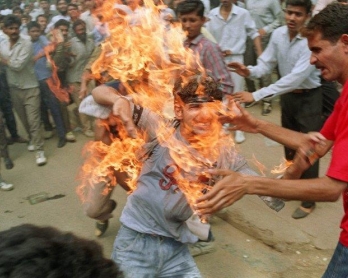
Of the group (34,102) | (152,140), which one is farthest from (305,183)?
(34,102)

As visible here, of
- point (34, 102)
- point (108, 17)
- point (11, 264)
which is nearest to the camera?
point (11, 264)

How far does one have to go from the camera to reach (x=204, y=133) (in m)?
3.02

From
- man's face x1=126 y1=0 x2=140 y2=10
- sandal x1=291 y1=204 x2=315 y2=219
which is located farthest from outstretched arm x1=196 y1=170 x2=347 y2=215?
man's face x1=126 y1=0 x2=140 y2=10

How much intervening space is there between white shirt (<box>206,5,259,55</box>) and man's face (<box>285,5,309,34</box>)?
6.59 ft

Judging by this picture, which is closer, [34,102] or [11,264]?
[11,264]

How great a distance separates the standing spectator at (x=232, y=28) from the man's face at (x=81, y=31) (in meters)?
2.15

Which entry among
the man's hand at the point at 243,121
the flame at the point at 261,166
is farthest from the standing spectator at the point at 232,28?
the man's hand at the point at 243,121

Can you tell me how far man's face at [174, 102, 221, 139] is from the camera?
2994 mm

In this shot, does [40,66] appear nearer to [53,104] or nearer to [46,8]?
[53,104]

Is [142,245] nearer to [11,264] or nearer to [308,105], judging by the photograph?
[11,264]

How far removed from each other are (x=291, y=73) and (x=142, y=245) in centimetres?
304

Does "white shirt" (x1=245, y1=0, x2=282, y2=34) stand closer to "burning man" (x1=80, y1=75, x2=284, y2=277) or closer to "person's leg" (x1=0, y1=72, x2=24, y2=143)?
"person's leg" (x1=0, y1=72, x2=24, y2=143)

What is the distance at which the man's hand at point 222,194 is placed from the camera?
2365mm

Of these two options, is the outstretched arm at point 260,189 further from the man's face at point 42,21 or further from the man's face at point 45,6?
the man's face at point 45,6
